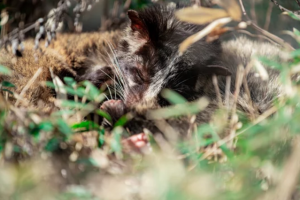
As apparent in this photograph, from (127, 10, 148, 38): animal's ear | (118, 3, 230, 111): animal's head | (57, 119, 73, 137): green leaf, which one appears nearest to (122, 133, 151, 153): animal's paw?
(57, 119, 73, 137): green leaf

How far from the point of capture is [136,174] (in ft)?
4.78

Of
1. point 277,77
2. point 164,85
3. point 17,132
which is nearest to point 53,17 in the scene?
point 164,85

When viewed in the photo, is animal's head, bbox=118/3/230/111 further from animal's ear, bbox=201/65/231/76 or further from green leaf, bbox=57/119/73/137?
green leaf, bbox=57/119/73/137

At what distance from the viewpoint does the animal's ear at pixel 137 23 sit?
2474 millimetres

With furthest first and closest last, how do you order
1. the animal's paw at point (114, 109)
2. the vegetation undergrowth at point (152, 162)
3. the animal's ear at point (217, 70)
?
the animal's ear at point (217, 70), the animal's paw at point (114, 109), the vegetation undergrowth at point (152, 162)

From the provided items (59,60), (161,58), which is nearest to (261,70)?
(161,58)

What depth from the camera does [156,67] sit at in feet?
8.05

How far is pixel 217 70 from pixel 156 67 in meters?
0.35

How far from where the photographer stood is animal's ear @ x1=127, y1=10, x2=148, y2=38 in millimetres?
2474

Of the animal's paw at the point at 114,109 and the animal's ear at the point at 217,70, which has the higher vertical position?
the animal's ear at the point at 217,70

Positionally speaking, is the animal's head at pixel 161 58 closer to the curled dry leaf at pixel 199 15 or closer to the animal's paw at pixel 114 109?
the animal's paw at pixel 114 109

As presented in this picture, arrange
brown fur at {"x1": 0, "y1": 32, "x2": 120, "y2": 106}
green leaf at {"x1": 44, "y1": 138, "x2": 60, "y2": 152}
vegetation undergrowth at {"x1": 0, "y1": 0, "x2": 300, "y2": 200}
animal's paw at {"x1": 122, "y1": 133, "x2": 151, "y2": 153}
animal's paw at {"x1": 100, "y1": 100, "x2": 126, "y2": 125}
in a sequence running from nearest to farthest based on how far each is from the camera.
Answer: vegetation undergrowth at {"x1": 0, "y1": 0, "x2": 300, "y2": 200}
green leaf at {"x1": 44, "y1": 138, "x2": 60, "y2": 152}
animal's paw at {"x1": 122, "y1": 133, "x2": 151, "y2": 153}
animal's paw at {"x1": 100, "y1": 100, "x2": 126, "y2": 125}
brown fur at {"x1": 0, "y1": 32, "x2": 120, "y2": 106}

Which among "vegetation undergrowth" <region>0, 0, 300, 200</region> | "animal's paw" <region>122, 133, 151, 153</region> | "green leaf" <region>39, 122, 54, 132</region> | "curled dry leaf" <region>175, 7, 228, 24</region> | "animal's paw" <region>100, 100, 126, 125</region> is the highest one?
"curled dry leaf" <region>175, 7, 228, 24</region>

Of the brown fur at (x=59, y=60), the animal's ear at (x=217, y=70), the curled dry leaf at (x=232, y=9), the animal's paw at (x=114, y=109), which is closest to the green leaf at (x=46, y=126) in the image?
the animal's paw at (x=114, y=109)
